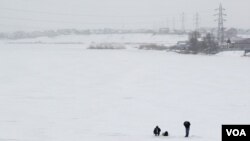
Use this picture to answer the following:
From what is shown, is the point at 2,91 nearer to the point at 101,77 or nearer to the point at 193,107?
the point at 101,77

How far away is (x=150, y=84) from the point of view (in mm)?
18375

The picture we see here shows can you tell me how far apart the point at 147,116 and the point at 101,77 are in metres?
10.1

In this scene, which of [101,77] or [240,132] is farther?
[101,77]

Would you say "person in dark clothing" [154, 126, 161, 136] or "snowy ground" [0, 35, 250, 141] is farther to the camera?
"snowy ground" [0, 35, 250, 141]

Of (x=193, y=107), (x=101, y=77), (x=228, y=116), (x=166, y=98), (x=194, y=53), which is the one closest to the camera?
(x=228, y=116)

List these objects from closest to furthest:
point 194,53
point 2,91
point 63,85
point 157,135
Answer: point 157,135, point 2,91, point 63,85, point 194,53

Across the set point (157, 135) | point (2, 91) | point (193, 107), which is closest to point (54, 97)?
point (2, 91)

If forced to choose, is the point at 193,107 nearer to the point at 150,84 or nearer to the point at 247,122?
the point at 247,122

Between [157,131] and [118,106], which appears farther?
[118,106]

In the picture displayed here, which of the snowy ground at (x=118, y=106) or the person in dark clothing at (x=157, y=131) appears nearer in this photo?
the person in dark clothing at (x=157, y=131)

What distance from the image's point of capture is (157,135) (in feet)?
29.9

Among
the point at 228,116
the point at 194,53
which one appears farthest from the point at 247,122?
the point at 194,53

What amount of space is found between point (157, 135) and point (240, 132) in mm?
3200

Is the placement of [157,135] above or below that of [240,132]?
below
